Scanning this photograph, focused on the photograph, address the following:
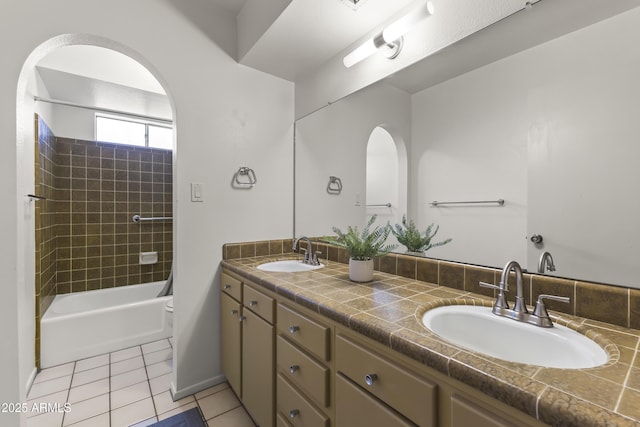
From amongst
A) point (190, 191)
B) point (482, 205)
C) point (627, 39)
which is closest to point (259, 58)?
point (190, 191)

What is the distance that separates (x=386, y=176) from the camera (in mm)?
1615

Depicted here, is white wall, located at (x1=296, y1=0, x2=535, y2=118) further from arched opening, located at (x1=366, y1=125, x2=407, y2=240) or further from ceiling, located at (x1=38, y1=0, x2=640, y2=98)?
arched opening, located at (x1=366, y1=125, x2=407, y2=240)

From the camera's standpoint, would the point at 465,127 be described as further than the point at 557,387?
Yes

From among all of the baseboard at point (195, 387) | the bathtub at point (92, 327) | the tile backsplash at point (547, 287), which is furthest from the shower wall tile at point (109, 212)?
the tile backsplash at point (547, 287)

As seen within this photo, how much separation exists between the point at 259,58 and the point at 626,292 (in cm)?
207

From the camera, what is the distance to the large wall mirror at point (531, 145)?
0.84 metres

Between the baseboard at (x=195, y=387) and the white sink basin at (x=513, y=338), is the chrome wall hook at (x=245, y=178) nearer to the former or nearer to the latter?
the baseboard at (x=195, y=387)

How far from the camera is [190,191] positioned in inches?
67.9

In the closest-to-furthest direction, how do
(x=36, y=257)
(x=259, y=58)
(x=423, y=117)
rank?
(x=423, y=117), (x=259, y=58), (x=36, y=257)

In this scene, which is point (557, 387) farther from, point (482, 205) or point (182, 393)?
point (182, 393)

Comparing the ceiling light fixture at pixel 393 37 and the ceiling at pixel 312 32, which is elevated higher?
the ceiling at pixel 312 32

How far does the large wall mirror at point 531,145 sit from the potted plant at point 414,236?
0.03 metres

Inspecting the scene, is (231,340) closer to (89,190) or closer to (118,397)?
(118,397)

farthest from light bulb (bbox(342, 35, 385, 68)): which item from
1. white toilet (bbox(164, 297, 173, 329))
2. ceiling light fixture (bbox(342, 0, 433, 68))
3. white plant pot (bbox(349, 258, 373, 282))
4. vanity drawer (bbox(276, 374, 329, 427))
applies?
white toilet (bbox(164, 297, 173, 329))
